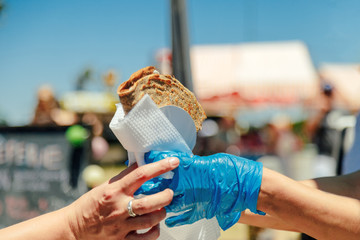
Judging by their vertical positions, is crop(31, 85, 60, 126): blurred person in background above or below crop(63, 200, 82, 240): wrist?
below

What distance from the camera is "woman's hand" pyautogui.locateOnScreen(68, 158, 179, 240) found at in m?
1.23

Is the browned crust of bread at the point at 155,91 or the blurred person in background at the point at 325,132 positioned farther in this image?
the blurred person in background at the point at 325,132

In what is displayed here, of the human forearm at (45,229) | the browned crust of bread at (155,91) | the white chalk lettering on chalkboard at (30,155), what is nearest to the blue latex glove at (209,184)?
the browned crust of bread at (155,91)

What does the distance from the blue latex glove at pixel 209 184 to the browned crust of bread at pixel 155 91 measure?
19 centimetres

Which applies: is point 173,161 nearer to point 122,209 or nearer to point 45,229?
point 122,209

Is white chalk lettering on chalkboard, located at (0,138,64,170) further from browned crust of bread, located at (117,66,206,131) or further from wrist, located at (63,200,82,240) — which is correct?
browned crust of bread, located at (117,66,206,131)

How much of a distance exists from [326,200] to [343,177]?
0.32 metres

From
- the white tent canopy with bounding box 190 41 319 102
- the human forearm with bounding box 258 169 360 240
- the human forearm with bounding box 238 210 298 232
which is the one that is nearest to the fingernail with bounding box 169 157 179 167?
the human forearm with bounding box 258 169 360 240

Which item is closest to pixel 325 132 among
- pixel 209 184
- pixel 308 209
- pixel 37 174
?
pixel 37 174

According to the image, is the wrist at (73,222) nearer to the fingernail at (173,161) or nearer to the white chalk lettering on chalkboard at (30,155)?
the fingernail at (173,161)

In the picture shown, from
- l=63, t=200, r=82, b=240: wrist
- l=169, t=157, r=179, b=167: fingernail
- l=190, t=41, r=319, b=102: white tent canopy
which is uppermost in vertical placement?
l=169, t=157, r=179, b=167: fingernail

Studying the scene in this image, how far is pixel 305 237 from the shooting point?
234cm

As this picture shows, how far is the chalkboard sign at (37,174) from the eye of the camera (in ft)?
13.4

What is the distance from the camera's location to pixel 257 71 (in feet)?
38.8
